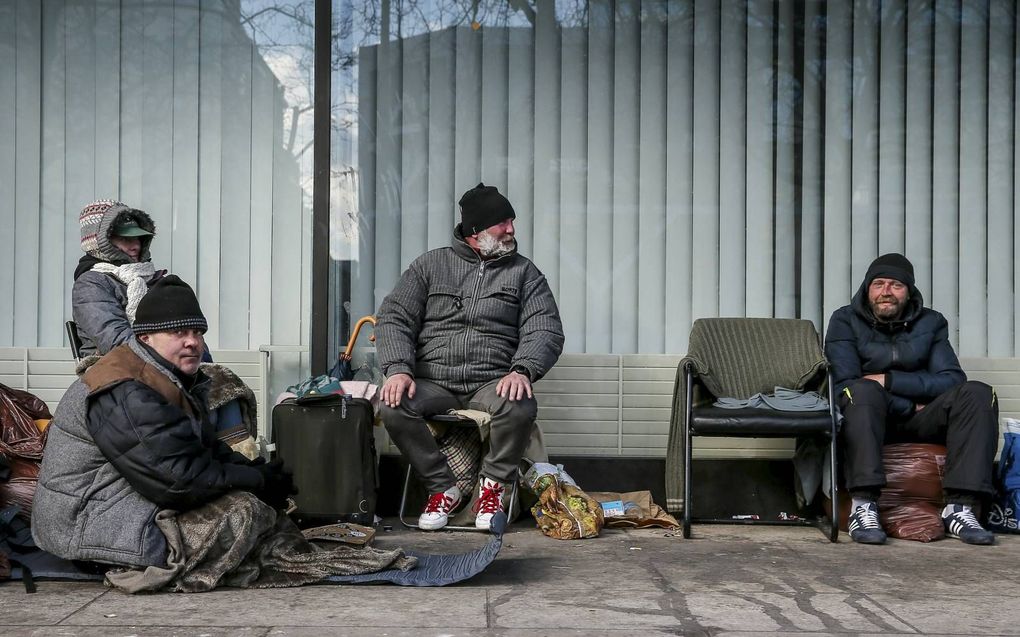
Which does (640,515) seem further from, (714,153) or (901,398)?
(714,153)

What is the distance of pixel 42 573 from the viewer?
14.3 feet

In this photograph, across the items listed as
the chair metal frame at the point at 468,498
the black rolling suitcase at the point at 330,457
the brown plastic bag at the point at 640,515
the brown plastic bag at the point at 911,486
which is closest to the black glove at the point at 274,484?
the black rolling suitcase at the point at 330,457

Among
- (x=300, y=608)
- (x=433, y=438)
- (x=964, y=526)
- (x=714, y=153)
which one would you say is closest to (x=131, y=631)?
(x=300, y=608)

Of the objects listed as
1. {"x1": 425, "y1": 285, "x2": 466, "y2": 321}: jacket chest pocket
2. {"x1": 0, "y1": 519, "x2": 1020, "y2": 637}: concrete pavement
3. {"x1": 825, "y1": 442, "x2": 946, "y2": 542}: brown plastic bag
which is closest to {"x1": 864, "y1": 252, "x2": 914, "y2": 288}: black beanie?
{"x1": 825, "y1": 442, "x2": 946, "y2": 542}: brown plastic bag

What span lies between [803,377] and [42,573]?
3472 mm

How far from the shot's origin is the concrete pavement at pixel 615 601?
376cm

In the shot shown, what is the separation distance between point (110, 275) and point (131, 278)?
93mm

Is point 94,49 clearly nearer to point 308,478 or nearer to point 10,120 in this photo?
point 10,120

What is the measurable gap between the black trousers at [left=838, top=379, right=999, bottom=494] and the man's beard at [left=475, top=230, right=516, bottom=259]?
171 centimetres

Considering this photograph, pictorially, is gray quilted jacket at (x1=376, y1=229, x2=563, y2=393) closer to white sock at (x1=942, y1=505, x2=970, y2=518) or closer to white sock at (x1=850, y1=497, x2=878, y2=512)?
white sock at (x1=850, y1=497, x2=878, y2=512)

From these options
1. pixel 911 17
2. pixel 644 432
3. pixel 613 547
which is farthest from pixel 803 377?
pixel 911 17

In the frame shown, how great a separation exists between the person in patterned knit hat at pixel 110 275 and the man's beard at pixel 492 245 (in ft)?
4.94

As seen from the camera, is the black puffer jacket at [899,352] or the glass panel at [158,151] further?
the glass panel at [158,151]

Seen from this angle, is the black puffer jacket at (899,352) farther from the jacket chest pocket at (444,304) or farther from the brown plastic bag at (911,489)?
the jacket chest pocket at (444,304)
